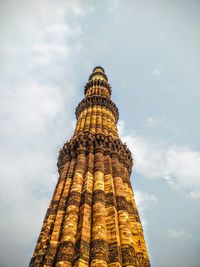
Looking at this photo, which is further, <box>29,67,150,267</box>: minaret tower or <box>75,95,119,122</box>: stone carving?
<box>75,95,119,122</box>: stone carving

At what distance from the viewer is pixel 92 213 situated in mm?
8188

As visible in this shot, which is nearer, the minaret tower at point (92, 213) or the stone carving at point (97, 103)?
the minaret tower at point (92, 213)

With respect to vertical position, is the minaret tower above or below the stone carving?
below

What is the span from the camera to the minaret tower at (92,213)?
6.72 m

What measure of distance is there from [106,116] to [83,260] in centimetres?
1086

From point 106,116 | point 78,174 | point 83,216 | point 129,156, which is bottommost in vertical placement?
point 83,216

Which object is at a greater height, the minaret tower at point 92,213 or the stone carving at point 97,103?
the stone carving at point 97,103

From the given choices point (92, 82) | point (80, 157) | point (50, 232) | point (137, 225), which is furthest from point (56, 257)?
point (92, 82)

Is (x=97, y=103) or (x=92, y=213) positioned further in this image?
(x=97, y=103)

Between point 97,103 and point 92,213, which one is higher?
point 97,103

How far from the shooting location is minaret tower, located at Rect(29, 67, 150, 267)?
672cm

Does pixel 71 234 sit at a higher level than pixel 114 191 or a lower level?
lower

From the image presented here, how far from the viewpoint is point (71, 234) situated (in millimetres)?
7289

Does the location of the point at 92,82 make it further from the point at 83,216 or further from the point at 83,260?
the point at 83,260
